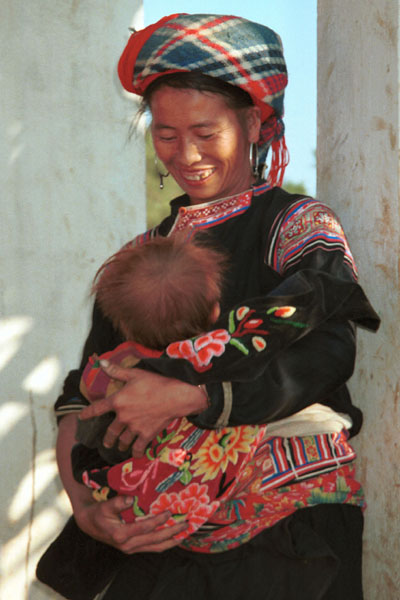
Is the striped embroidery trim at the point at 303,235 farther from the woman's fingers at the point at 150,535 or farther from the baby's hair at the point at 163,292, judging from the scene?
the woman's fingers at the point at 150,535

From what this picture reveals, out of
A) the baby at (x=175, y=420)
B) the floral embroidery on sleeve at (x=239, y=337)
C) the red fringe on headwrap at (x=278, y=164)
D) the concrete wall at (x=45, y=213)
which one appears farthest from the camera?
the concrete wall at (x=45, y=213)

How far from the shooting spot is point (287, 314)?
5.27 ft

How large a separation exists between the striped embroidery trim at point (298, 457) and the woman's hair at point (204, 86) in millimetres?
835

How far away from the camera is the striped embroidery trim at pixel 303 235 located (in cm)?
179

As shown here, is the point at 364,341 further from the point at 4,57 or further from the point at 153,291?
the point at 4,57

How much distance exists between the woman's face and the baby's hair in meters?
0.29

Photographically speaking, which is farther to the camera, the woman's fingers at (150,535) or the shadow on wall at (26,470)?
the shadow on wall at (26,470)

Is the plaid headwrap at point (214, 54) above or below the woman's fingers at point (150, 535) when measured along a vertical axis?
above

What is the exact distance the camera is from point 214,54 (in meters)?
1.92

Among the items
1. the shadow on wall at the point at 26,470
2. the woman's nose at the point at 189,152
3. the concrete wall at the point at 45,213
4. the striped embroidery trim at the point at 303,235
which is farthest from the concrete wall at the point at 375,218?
the shadow on wall at the point at 26,470

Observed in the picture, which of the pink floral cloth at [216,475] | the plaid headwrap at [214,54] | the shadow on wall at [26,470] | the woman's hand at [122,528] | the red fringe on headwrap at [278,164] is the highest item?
the plaid headwrap at [214,54]

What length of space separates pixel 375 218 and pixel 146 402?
Answer: 0.83m

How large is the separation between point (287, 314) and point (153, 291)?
297mm

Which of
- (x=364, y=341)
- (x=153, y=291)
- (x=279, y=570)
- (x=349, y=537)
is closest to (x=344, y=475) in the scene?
(x=349, y=537)
